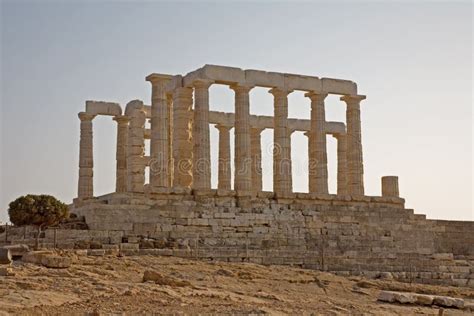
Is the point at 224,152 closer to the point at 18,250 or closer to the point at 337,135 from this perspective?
the point at 337,135

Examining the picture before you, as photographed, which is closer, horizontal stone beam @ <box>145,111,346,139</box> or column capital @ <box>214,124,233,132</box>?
horizontal stone beam @ <box>145,111,346,139</box>

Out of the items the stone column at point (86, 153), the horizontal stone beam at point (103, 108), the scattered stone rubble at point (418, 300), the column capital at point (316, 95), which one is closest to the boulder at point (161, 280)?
the scattered stone rubble at point (418, 300)

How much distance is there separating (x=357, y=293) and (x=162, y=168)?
17182 mm

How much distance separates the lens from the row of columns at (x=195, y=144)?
39.2m

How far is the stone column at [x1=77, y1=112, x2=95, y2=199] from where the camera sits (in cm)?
4397

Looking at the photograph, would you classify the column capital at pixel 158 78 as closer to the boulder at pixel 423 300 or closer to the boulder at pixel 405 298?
the boulder at pixel 405 298

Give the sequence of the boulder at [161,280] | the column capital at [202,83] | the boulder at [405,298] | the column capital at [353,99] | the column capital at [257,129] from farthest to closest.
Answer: the column capital at [257,129] < the column capital at [353,99] < the column capital at [202,83] < the boulder at [405,298] < the boulder at [161,280]

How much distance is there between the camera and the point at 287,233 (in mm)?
36094

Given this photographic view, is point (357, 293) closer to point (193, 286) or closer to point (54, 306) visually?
point (193, 286)

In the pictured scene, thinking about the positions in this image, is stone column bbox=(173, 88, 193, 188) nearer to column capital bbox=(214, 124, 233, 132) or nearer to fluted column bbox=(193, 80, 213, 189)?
fluted column bbox=(193, 80, 213, 189)

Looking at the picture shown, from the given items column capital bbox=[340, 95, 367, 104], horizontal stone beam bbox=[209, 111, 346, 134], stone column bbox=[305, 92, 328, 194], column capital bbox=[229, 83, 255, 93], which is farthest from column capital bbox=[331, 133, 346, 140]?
column capital bbox=[229, 83, 255, 93]

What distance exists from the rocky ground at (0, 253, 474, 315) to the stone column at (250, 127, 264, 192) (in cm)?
2074

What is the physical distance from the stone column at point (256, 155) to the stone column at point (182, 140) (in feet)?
30.3

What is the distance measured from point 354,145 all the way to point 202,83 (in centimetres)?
1034
